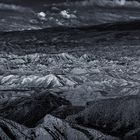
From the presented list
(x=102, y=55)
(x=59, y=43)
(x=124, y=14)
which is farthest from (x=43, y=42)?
(x=124, y=14)

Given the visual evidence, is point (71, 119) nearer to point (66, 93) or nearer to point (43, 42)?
point (66, 93)

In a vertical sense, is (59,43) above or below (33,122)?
below

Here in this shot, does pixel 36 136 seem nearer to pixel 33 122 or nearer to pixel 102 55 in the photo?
pixel 33 122

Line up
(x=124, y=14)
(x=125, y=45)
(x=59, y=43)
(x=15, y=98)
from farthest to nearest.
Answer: (x=124, y=14) < (x=59, y=43) < (x=125, y=45) < (x=15, y=98)

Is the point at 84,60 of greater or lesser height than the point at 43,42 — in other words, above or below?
above

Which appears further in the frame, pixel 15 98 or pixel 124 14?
pixel 124 14

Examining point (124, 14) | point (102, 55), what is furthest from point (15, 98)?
point (124, 14)

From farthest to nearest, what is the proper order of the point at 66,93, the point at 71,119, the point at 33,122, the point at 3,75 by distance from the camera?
the point at 3,75 < the point at 66,93 < the point at 33,122 < the point at 71,119

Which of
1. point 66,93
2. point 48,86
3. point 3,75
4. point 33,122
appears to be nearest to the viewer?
point 33,122

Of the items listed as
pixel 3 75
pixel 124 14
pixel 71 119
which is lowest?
pixel 124 14
